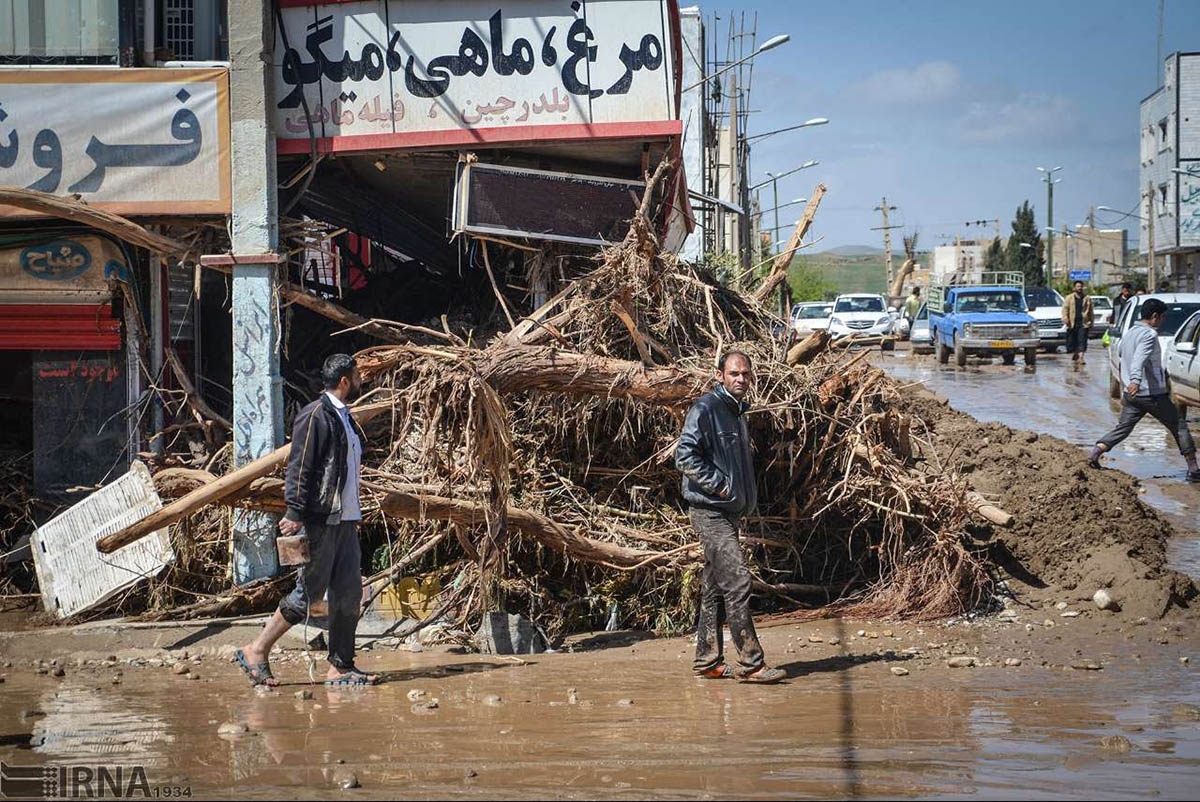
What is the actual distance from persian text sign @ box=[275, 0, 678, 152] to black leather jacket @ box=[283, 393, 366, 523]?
343 centimetres

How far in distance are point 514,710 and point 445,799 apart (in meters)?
1.51

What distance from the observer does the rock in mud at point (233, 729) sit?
5.80 meters

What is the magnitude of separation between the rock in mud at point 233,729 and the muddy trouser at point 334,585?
95 cm

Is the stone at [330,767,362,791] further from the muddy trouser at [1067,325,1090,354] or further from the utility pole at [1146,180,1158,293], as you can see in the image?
the utility pole at [1146,180,1158,293]

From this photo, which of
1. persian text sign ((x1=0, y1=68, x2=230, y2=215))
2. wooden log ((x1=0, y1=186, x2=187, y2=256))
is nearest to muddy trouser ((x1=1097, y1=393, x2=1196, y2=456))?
persian text sign ((x1=0, y1=68, x2=230, y2=215))

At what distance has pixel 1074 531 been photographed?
909 centimetres

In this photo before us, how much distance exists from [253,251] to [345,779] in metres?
5.21

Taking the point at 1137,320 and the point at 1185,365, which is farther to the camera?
the point at 1137,320

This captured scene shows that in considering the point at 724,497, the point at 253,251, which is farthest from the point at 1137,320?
the point at 253,251

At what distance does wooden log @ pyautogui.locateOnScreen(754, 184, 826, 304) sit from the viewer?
373 inches

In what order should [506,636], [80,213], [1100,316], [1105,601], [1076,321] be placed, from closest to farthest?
[506,636], [1105,601], [80,213], [1076,321], [1100,316]

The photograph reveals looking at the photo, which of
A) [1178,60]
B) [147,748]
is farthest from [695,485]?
[1178,60]

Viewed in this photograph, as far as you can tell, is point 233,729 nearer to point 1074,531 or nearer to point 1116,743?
point 1116,743

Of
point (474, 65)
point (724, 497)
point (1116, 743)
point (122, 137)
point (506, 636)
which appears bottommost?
point (506, 636)
